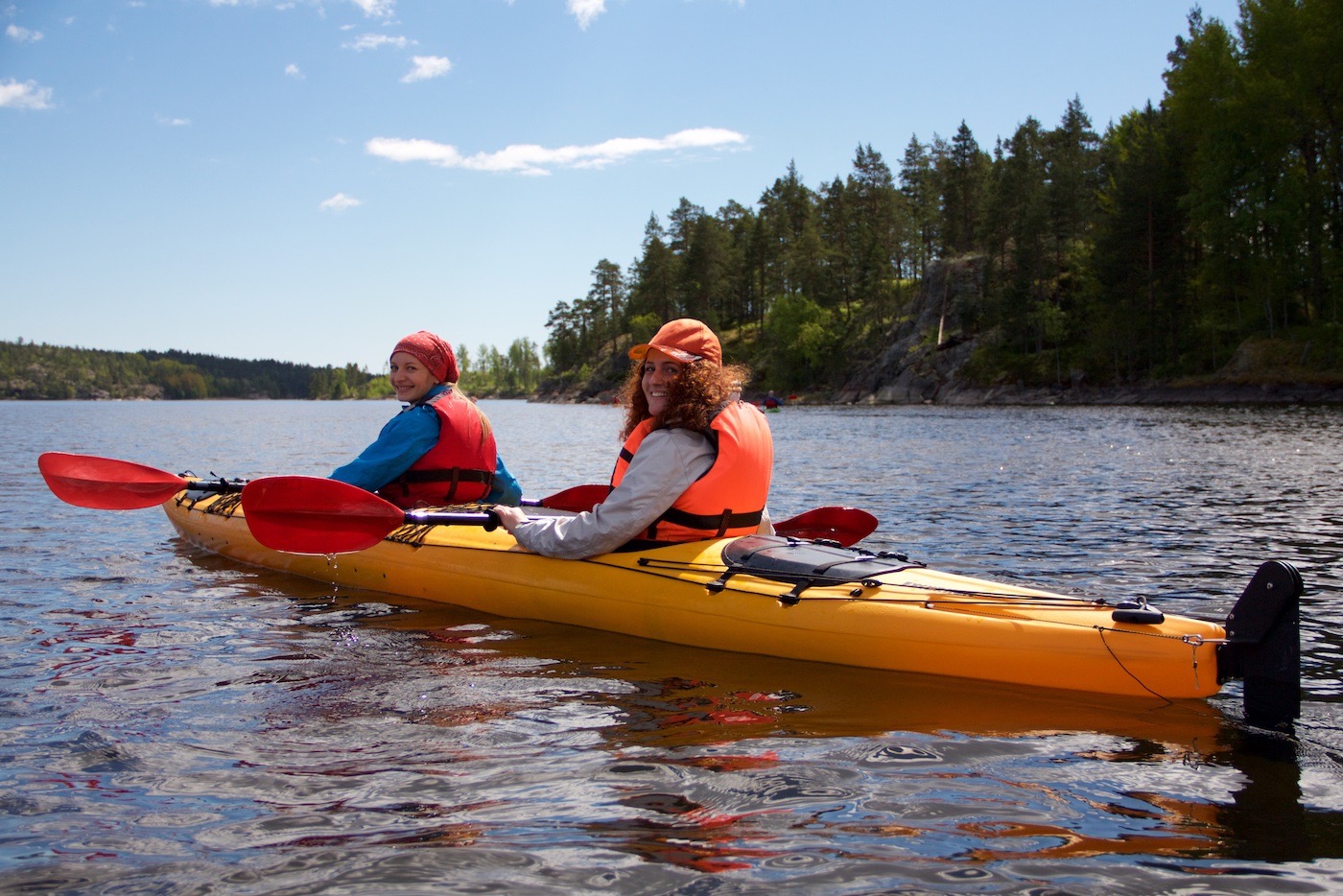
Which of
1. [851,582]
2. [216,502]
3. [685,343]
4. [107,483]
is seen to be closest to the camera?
[851,582]

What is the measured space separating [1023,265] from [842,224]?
75.1ft

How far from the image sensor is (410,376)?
23.5 feet

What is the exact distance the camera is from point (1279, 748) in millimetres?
3879

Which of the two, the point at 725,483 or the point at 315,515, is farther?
the point at 315,515

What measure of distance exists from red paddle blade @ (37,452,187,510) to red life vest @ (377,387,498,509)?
2479 millimetres

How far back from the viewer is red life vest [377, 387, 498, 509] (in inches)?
286

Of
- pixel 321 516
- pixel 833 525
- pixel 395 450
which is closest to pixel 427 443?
pixel 395 450

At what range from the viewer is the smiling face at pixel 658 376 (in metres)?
5.40

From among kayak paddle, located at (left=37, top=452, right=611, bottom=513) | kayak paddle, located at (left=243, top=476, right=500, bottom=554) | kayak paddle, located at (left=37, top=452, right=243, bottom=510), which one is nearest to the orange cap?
kayak paddle, located at (left=243, top=476, right=500, bottom=554)

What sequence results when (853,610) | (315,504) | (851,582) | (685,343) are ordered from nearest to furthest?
(853,610) < (851,582) < (685,343) < (315,504)

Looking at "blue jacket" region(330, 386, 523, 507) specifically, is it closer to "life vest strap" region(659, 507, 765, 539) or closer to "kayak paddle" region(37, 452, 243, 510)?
"kayak paddle" region(37, 452, 243, 510)

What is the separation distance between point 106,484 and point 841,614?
6.76m

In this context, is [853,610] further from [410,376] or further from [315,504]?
[410,376]

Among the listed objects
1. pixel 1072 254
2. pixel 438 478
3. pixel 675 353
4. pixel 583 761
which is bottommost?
pixel 583 761
